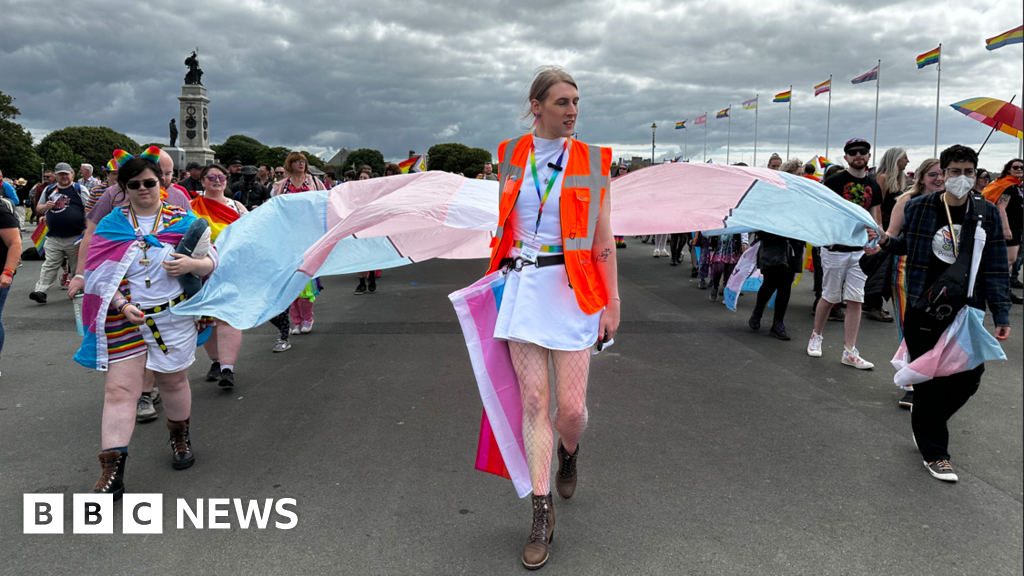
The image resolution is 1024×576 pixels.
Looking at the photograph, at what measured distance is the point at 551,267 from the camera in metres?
2.92

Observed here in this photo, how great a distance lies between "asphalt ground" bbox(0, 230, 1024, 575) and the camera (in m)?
2.91

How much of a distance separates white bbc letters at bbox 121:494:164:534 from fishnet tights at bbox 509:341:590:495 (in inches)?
73.6

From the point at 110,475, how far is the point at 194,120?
58.8m

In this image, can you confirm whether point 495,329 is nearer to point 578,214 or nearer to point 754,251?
point 578,214

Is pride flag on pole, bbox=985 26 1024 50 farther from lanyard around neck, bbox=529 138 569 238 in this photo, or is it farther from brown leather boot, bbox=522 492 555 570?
brown leather boot, bbox=522 492 555 570

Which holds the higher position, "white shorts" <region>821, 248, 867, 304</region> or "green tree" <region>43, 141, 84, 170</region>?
"green tree" <region>43, 141, 84, 170</region>

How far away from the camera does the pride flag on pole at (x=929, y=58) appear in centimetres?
2239

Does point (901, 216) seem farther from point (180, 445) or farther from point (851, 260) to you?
point (180, 445)

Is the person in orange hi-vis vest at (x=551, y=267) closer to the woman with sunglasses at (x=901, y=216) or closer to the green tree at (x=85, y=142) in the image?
the woman with sunglasses at (x=901, y=216)

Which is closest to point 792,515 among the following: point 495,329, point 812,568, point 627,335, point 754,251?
point 812,568

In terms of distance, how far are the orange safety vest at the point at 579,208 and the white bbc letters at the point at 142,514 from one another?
2196 mm

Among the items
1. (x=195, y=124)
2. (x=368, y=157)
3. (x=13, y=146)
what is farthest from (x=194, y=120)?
(x=368, y=157)

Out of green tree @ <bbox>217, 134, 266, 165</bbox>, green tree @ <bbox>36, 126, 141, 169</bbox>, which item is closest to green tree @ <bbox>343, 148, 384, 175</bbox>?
green tree @ <bbox>217, 134, 266, 165</bbox>

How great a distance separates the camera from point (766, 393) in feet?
17.5
